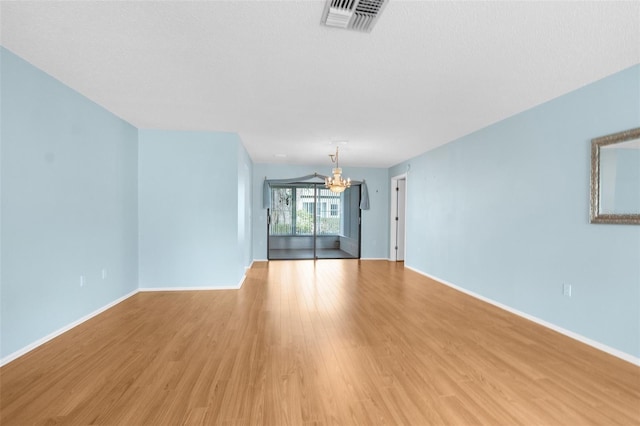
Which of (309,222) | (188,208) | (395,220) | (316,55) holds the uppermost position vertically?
(316,55)

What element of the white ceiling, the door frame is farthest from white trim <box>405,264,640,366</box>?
the door frame

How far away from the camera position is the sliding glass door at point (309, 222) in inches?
380

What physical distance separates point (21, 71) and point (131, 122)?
179 cm

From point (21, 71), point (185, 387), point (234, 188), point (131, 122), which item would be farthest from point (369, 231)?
point (21, 71)

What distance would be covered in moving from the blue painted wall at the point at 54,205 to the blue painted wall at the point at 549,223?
527 centimetres

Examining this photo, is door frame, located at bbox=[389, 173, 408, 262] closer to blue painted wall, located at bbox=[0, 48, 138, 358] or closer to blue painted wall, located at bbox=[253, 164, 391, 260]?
blue painted wall, located at bbox=[253, 164, 391, 260]

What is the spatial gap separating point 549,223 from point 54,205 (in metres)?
5.35

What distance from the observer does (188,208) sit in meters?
4.66

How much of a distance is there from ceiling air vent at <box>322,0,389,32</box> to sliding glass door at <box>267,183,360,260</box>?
7328 mm

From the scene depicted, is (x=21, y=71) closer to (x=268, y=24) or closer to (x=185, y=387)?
(x=268, y=24)

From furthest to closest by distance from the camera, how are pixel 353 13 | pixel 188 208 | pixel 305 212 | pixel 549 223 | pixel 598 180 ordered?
pixel 305 212 → pixel 188 208 → pixel 549 223 → pixel 598 180 → pixel 353 13

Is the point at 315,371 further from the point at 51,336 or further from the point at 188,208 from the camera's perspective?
the point at 188,208

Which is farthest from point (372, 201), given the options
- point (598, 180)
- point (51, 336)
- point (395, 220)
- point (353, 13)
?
point (51, 336)

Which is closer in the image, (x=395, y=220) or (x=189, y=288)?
(x=189, y=288)
